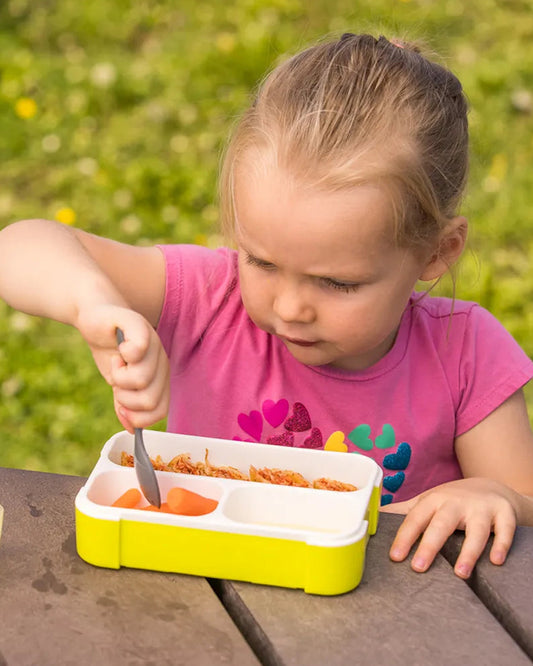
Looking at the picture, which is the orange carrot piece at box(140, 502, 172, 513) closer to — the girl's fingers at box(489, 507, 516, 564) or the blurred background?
the girl's fingers at box(489, 507, 516, 564)

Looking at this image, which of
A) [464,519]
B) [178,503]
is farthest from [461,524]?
[178,503]

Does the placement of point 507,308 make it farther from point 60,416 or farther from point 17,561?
point 17,561

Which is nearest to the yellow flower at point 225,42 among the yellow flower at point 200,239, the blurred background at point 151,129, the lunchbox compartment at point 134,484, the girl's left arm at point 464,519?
the blurred background at point 151,129

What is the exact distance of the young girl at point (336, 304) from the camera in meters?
1.36

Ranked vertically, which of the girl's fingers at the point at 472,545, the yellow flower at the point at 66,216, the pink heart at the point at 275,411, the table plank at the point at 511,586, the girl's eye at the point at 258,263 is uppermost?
the girl's eye at the point at 258,263

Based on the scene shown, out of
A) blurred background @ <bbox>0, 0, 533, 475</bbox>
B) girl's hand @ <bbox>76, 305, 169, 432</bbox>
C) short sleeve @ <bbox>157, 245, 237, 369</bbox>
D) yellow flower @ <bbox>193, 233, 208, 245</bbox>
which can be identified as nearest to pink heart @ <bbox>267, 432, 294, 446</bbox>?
short sleeve @ <bbox>157, 245, 237, 369</bbox>

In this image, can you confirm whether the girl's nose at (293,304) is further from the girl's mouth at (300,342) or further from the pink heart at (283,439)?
the pink heart at (283,439)

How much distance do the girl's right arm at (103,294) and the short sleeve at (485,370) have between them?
1.77 feet

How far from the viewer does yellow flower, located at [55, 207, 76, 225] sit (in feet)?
11.4

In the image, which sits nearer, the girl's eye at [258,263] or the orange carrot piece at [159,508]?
the orange carrot piece at [159,508]

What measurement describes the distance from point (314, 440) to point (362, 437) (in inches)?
3.3

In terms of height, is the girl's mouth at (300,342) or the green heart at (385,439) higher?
the girl's mouth at (300,342)

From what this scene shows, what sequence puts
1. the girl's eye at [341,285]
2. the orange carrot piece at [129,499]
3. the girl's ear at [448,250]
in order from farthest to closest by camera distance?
the girl's ear at [448,250] < the girl's eye at [341,285] < the orange carrot piece at [129,499]

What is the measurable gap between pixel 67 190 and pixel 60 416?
1.07 meters
